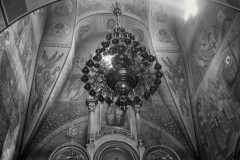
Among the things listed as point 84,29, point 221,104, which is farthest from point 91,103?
point 221,104

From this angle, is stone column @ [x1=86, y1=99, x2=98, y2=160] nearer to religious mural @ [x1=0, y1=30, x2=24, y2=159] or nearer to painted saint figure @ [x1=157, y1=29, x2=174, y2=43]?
religious mural @ [x1=0, y1=30, x2=24, y2=159]

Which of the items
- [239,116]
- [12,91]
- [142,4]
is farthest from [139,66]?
[142,4]

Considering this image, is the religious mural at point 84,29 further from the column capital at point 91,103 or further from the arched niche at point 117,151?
the arched niche at point 117,151

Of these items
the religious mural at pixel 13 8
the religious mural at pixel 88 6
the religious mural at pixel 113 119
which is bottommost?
the religious mural at pixel 13 8

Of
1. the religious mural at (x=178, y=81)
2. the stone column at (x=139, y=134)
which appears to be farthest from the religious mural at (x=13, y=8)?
the religious mural at (x=178, y=81)

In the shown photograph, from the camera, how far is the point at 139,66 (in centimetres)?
637

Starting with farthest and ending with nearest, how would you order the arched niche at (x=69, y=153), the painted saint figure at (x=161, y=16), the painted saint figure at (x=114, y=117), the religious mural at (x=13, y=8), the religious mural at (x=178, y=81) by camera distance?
the painted saint figure at (x=161, y=16)
the religious mural at (x=178, y=81)
the painted saint figure at (x=114, y=117)
the arched niche at (x=69, y=153)
the religious mural at (x=13, y=8)

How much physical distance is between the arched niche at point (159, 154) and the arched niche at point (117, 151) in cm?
36

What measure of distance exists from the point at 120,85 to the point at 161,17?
6306 mm

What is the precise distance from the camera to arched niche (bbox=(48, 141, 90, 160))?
26.2ft

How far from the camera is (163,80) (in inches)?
420

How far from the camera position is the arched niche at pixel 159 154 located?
834cm

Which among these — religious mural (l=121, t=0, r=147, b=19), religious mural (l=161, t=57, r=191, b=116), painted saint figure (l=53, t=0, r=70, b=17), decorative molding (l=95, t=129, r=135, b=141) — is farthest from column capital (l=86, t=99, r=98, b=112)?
religious mural (l=121, t=0, r=147, b=19)

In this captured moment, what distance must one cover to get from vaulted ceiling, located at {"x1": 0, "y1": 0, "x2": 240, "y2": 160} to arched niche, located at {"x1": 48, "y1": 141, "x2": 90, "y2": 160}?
785 mm
